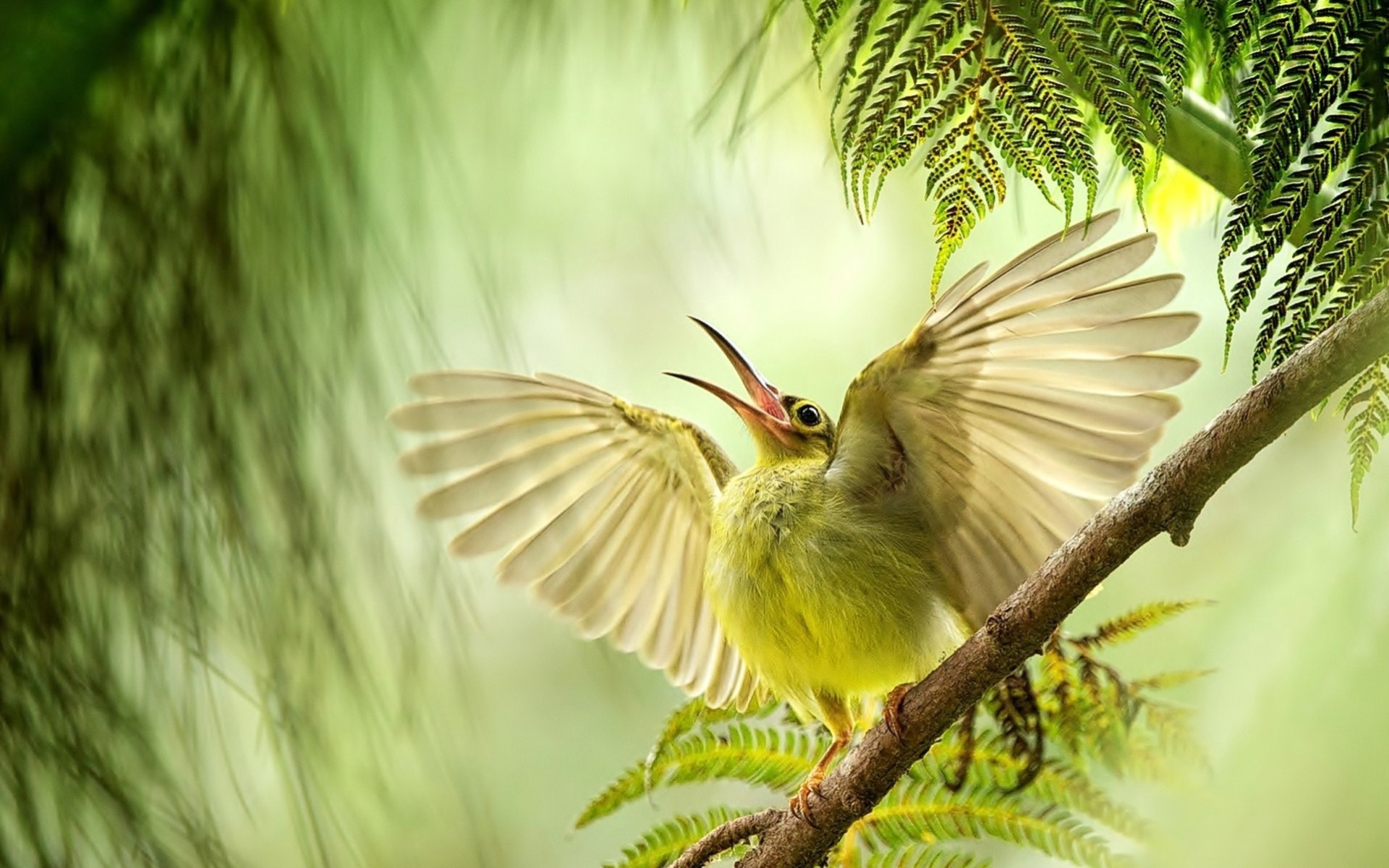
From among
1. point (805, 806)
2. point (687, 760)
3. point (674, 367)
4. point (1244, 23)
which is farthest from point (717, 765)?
point (674, 367)

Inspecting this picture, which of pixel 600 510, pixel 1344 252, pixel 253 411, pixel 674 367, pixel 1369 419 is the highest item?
pixel 674 367

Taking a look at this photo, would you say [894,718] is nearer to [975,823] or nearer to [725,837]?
[725,837]

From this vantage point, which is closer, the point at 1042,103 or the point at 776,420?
the point at 1042,103

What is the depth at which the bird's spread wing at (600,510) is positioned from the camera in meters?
2.50

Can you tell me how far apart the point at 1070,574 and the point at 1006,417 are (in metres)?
0.81

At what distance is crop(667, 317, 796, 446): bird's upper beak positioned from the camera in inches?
96.3

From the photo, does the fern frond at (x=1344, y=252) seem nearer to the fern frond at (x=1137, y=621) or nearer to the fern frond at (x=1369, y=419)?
the fern frond at (x=1369, y=419)

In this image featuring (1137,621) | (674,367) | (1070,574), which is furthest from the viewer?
(674,367)

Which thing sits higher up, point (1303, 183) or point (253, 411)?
point (253, 411)

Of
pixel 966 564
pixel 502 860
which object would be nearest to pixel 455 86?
pixel 502 860

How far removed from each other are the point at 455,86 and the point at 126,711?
1.81 ft

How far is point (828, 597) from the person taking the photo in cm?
214

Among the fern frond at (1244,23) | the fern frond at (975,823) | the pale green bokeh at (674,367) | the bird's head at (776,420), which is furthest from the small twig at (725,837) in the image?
the fern frond at (1244,23)

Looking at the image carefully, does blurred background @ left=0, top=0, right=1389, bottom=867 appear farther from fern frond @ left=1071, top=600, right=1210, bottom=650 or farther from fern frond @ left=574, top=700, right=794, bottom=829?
fern frond @ left=1071, top=600, right=1210, bottom=650
